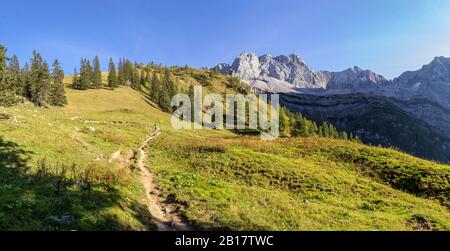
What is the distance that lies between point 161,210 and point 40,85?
254 ft

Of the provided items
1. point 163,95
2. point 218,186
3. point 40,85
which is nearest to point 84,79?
point 163,95

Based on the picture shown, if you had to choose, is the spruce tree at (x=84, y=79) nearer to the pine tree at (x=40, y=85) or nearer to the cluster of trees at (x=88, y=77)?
the cluster of trees at (x=88, y=77)

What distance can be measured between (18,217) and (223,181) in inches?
680

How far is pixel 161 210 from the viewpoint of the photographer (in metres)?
21.8

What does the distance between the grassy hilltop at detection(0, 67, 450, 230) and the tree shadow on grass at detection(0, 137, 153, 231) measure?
0.04 meters

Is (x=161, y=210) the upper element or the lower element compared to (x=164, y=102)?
lower

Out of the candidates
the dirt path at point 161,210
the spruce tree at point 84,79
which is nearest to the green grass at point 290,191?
the dirt path at point 161,210

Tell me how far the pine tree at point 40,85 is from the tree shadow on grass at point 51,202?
70.7m

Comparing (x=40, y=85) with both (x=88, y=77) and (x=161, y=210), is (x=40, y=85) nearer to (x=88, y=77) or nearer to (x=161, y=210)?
(x=88, y=77)

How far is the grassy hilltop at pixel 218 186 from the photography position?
17.3 m

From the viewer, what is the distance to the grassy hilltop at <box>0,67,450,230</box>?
17266 mm
